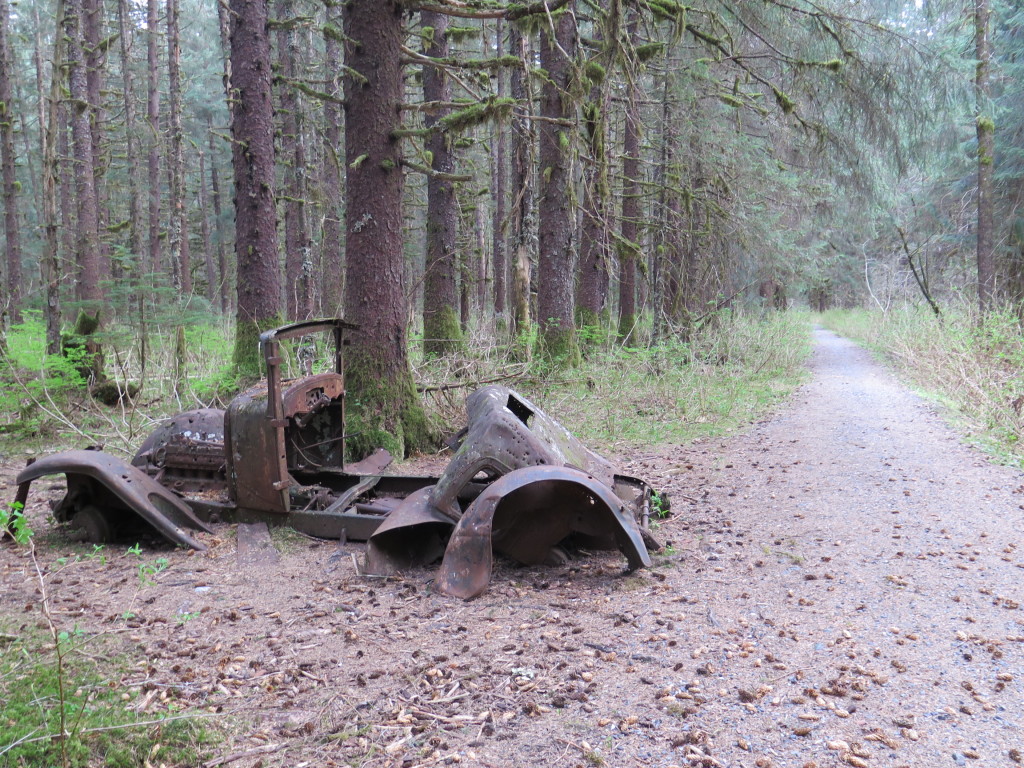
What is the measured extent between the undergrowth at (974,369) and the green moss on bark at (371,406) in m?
6.69

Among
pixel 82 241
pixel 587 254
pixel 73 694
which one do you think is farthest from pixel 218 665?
pixel 82 241

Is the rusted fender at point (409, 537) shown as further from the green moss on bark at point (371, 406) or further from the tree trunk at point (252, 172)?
the tree trunk at point (252, 172)

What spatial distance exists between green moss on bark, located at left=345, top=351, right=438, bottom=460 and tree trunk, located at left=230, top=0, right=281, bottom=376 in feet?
11.0

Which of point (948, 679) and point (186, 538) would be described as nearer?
point (948, 679)

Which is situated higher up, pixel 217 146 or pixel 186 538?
pixel 217 146

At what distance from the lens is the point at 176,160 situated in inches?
898

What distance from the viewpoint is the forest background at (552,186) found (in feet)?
23.3

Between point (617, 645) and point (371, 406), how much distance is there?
172 inches

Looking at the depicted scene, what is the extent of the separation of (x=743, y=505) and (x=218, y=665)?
456 centimetres

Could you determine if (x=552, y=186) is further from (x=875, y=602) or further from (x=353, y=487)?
(x=875, y=602)

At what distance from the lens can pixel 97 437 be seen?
7.91 metres

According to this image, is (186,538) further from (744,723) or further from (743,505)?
(743,505)

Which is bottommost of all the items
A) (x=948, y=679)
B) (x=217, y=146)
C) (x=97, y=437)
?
(x=948, y=679)

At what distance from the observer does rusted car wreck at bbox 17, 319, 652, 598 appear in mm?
4191
